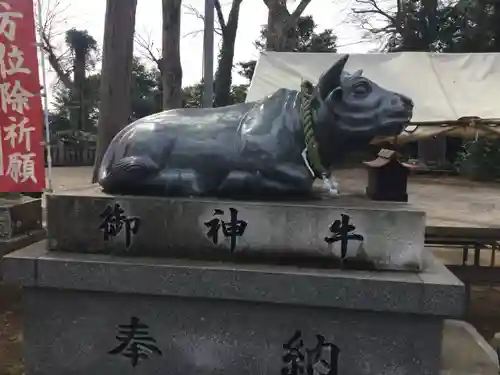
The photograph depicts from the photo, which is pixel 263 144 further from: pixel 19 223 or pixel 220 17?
pixel 220 17

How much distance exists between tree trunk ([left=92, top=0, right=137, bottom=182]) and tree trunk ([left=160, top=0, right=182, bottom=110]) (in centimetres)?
206

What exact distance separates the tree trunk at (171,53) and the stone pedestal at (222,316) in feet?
22.0

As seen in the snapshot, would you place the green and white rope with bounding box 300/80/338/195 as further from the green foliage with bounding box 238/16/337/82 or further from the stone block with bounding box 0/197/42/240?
the green foliage with bounding box 238/16/337/82

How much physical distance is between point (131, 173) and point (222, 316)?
76 cm

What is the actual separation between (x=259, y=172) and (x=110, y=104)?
478 centimetres

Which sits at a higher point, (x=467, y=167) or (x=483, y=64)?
(x=483, y=64)

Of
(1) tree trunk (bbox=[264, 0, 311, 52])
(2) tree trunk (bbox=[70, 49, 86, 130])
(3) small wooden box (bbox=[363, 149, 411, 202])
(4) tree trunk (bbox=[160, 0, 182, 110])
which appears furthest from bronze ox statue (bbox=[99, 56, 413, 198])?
(2) tree trunk (bbox=[70, 49, 86, 130])

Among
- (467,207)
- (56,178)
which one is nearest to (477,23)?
(467,207)

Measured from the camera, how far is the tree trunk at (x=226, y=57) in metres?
15.4

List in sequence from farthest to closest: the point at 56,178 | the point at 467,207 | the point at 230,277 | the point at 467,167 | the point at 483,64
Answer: the point at 467,167
the point at 56,178
the point at 467,207
the point at 483,64
the point at 230,277

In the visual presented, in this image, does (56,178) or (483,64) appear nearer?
(483,64)

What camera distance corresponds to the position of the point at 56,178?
15.3 m

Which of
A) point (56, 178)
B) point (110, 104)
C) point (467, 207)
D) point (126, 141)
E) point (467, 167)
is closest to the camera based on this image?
point (126, 141)

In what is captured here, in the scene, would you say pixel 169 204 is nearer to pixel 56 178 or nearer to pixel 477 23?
pixel 56 178
